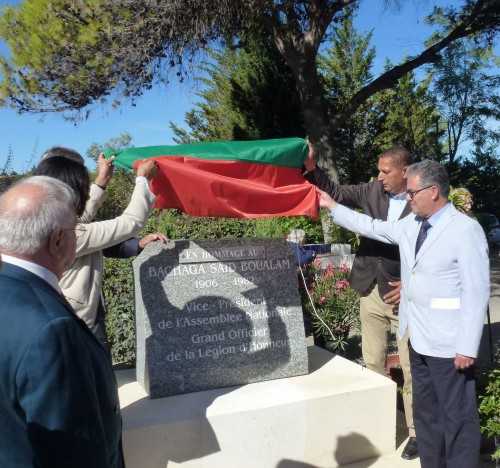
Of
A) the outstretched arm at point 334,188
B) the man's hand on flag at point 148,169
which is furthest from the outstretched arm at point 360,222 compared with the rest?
the man's hand on flag at point 148,169

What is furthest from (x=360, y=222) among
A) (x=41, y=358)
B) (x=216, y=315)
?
(x=41, y=358)

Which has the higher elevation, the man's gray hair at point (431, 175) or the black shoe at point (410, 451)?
the man's gray hair at point (431, 175)

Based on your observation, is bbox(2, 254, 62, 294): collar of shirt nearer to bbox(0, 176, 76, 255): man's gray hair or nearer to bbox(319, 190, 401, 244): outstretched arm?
bbox(0, 176, 76, 255): man's gray hair

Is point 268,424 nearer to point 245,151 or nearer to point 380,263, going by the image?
point 380,263

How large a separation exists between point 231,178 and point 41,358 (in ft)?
7.34

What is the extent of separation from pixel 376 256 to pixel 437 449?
132 centimetres

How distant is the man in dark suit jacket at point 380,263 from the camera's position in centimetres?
358

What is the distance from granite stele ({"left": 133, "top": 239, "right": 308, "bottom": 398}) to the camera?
3336 mm

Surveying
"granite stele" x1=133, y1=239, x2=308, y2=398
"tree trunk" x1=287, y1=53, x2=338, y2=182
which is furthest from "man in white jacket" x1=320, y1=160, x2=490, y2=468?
"tree trunk" x1=287, y1=53, x2=338, y2=182

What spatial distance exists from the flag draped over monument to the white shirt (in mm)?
580

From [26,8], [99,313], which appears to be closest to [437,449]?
[99,313]

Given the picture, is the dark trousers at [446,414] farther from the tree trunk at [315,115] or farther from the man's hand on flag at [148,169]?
the tree trunk at [315,115]

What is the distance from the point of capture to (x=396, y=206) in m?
3.65

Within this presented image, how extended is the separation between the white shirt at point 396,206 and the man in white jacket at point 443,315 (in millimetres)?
577
